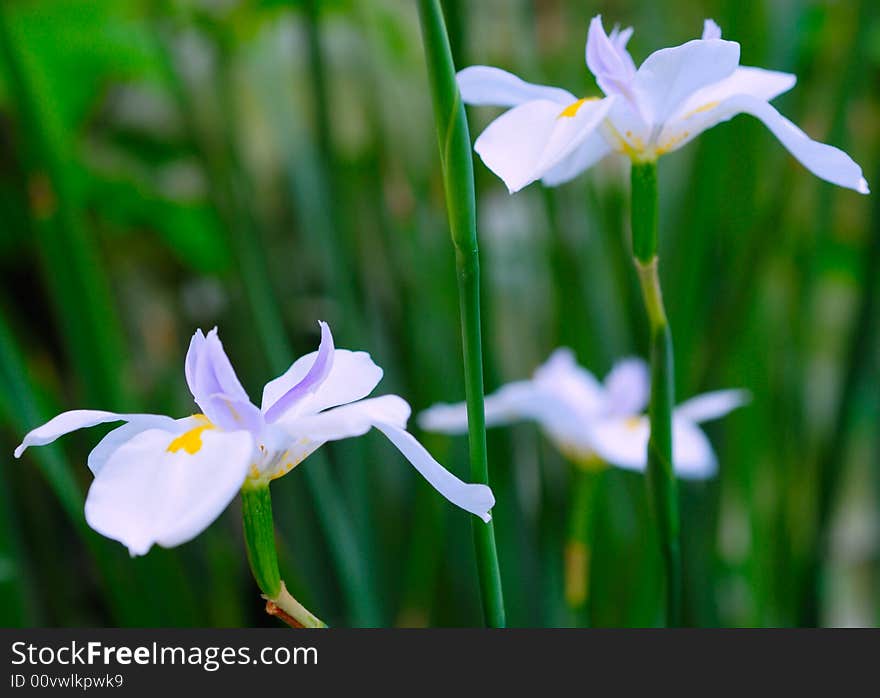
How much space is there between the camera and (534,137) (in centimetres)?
17

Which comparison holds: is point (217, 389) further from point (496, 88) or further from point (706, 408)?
point (706, 408)

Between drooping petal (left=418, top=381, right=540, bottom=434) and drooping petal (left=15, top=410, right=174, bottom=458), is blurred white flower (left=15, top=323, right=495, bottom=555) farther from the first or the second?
drooping petal (left=418, top=381, right=540, bottom=434)

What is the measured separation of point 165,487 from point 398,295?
1.22 ft

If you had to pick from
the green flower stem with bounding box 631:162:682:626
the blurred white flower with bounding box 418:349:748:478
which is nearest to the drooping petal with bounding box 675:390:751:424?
the blurred white flower with bounding box 418:349:748:478

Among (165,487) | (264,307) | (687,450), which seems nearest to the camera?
(165,487)

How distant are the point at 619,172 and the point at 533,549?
0.26 meters

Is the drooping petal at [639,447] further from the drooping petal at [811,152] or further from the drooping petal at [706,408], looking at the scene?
the drooping petal at [811,152]

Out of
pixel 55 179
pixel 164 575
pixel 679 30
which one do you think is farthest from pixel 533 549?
pixel 679 30

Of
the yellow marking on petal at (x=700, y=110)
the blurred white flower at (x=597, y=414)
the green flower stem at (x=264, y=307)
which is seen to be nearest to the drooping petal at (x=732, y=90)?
the yellow marking on petal at (x=700, y=110)

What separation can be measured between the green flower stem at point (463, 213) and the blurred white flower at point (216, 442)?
0.01 meters

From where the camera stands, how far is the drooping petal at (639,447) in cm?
29

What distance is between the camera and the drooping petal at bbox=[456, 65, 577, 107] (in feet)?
0.63

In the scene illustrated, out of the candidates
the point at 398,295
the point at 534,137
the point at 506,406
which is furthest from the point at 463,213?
the point at 398,295

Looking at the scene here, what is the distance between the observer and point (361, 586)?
0.35 m
